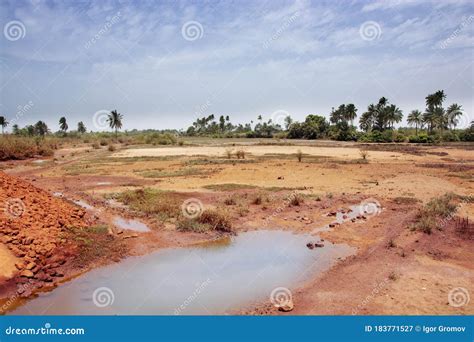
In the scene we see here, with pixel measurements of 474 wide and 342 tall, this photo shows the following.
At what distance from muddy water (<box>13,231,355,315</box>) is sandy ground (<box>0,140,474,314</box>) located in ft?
2.06

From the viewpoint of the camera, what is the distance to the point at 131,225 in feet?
44.0

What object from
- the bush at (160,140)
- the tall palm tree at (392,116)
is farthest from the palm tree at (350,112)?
the bush at (160,140)

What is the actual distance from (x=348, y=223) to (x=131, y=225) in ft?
24.9

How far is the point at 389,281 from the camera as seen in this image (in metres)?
8.43

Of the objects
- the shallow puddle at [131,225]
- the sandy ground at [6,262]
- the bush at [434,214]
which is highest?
the sandy ground at [6,262]

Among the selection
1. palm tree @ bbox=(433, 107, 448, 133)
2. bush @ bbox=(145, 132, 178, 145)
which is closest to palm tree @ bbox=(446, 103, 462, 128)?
palm tree @ bbox=(433, 107, 448, 133)

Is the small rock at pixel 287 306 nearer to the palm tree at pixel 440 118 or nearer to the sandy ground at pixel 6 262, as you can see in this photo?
the sandy ground at pixel 6 262

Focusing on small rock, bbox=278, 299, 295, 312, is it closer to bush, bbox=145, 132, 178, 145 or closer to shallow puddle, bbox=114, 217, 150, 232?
shallow puddle, bbox=114, 217, 150, 232

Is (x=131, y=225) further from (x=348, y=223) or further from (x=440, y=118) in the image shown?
(x=440, y=118)

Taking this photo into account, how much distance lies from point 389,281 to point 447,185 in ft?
48.4

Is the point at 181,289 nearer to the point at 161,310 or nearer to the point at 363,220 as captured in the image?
the point at 161,310

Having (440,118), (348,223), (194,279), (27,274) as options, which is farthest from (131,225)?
(440,118)

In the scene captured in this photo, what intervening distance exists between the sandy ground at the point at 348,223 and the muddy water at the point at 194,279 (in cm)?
63

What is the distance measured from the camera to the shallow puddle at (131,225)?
42.4 feet
